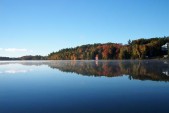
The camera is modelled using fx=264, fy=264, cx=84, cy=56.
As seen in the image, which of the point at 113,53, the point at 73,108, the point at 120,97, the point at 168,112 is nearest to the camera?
the point at 168,112

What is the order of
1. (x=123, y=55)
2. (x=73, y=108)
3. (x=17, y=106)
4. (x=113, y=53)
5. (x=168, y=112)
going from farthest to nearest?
1. (x=113, y=53)
2. (x=123, y=55)
3. (x=17, y=106)
4. (x=73, y=108)
5. (x=168, y=112)

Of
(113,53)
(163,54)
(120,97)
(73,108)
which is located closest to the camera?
(73,108)

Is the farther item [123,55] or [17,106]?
[123,55]

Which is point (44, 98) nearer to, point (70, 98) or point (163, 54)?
point (70, 98)

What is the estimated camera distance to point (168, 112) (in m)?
11.0

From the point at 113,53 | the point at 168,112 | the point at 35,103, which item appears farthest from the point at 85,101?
the point at 113,53

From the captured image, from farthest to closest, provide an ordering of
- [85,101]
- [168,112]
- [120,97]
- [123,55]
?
[123,55], [120,97], [85,101], [168,112]

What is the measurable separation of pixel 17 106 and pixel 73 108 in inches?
116

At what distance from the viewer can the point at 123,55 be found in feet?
550

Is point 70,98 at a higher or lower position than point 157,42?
lower

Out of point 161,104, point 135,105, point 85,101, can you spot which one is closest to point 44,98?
point 85,101

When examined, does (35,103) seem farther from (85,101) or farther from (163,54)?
(163,54)

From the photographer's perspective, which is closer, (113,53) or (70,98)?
(70,98)

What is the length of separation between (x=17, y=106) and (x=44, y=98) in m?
2.43
